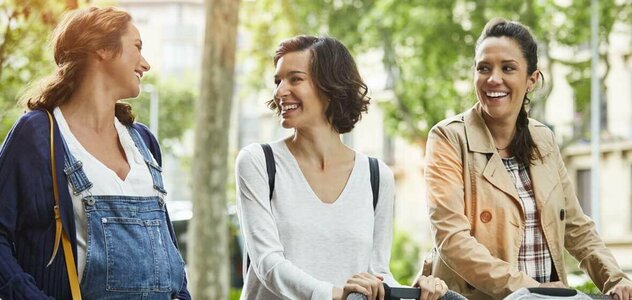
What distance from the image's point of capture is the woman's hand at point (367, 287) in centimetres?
393

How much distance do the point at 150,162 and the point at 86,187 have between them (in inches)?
13.1

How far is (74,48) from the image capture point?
410 centimetres

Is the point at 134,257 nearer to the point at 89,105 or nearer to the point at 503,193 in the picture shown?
the point at 89,105

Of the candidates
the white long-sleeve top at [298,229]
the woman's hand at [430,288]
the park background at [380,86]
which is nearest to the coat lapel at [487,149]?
the white long-sleeve top at [298,229]

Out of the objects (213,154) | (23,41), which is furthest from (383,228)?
(213,154)

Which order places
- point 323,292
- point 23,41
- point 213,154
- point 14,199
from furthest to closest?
point 213,154 → point 23,41 → point 323,292 → point 14,199

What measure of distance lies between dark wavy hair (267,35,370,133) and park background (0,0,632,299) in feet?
2.43

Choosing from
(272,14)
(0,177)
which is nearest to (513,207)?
(0,177)

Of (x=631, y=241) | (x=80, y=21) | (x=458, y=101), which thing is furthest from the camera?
(x=631, y=241)

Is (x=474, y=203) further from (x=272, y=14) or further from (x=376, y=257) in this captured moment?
(x=272, y=14)

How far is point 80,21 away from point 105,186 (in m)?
0.57

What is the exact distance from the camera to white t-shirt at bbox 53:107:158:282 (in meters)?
3.90

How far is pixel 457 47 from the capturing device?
27.0 m

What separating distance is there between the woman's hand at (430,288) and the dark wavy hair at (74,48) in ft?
3.93
